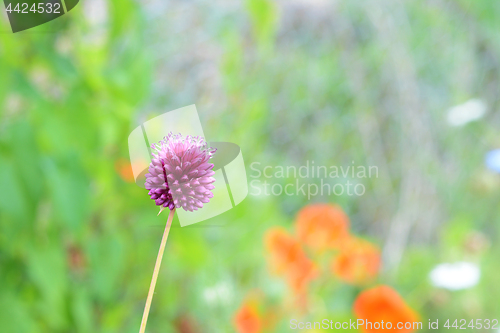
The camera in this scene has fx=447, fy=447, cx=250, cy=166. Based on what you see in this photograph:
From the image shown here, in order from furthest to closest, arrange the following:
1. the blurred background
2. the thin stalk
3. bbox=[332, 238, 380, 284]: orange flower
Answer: bbox=[332, 238, 380, 284]: orange flower
the blurred background
the thin stalk

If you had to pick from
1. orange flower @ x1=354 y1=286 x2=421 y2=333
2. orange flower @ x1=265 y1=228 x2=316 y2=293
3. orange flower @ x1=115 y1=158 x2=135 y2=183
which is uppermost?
Result: orange flower @ x1=115 y1=158 x2=135 y2=183

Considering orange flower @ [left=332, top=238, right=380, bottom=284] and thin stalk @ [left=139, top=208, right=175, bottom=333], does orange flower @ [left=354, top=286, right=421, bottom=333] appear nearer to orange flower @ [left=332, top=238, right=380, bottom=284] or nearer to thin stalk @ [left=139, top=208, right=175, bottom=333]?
orange flower @ [left=332, top=238, right=380, bottom=284]

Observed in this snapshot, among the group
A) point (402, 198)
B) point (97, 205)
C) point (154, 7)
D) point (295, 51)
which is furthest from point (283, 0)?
point (97, 205)

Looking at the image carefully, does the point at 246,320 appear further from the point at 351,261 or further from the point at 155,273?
the point at 155,273

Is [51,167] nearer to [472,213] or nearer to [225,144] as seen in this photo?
[225,144]

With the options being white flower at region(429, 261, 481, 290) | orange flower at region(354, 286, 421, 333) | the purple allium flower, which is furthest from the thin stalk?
white flower at region(429, 261, 481, 290)

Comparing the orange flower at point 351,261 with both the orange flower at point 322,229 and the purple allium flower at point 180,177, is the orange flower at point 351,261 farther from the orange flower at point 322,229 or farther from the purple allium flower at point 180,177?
the purple allium flower at point 180,177

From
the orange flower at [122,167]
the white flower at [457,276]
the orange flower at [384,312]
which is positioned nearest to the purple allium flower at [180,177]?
the orange flower at [122,167]
